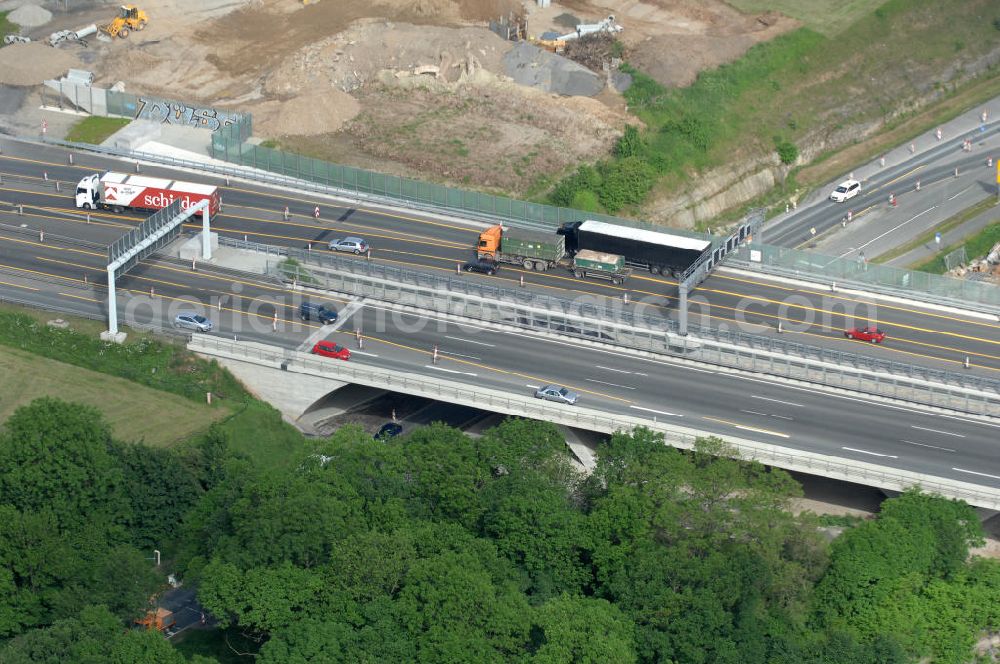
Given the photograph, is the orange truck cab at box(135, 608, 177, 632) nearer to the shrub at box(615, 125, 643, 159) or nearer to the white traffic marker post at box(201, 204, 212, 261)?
the white traffic marker post at box(201, 204, 212, 261)

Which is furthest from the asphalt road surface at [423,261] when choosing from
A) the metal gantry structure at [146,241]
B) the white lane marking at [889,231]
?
the white lane marking at [889,231]

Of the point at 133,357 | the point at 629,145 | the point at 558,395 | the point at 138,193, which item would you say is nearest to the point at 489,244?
the point at 558,395

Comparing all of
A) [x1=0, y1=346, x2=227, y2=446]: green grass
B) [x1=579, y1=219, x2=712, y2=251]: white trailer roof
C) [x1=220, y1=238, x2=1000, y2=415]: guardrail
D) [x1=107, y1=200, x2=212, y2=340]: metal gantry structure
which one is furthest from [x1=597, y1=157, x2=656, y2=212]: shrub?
[x1=0, y1=346, x2=227, y2=446]: green grass

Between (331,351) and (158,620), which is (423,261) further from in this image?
(158,620)

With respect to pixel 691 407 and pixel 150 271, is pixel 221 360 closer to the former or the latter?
pixel 150 271

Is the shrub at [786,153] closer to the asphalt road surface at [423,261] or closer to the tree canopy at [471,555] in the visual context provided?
the asphalt road surface at [423,261]

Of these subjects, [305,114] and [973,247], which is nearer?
[973,247]
